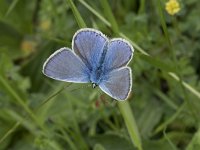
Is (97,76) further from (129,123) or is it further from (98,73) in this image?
(129,123)

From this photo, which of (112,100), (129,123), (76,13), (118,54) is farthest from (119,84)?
(112,100)

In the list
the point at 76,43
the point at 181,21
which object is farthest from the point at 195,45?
the point at 76,43

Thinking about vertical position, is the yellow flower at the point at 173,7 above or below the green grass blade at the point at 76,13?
below

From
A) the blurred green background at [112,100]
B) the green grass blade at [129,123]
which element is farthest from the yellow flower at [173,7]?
the green grass blade at [129,123]

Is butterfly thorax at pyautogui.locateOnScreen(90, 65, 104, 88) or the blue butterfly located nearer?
the blue butterfly

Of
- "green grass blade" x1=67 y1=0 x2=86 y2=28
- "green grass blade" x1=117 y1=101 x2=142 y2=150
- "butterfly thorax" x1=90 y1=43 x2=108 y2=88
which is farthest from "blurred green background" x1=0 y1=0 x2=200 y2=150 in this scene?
"butterfly thorax" x1=90 y1=43 x2=108 y2=88

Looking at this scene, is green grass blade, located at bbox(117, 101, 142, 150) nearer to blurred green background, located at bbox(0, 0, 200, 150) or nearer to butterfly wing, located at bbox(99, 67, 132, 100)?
blurred green background, located at bbox(0, 0, 200, 150)

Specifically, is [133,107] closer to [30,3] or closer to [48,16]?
[48,16]

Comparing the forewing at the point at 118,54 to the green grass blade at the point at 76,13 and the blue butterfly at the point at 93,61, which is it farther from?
the green grass blade at the point at 76,13
